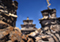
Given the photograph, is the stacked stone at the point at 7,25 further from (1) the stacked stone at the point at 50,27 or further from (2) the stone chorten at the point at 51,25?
(2) the stone chorten at the point at 51,25

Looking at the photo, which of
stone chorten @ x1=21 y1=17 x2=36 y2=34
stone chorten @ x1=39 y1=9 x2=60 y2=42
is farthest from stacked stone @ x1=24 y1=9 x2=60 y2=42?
stone chorten @ x1=21 y1=17 x2=36 y2=34

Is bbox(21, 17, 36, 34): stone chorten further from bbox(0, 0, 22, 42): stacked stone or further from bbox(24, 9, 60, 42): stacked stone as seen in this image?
A: bbox(0, 0, 22, 42): stacked stone

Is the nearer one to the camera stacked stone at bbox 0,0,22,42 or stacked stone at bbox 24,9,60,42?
stacked stone at bbox 0,0,22,42

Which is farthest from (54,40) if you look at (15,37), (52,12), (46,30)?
(15,37)

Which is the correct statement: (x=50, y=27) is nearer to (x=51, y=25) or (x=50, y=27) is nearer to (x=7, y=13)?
(x=51, y=25)

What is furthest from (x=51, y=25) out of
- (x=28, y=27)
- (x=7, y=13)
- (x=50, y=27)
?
(x=28, y=27)

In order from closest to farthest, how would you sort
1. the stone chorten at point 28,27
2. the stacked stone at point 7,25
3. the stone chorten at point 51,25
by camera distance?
the stacked stone at point 7,25 → the stone chorten at point 51,25 → the stone chorten at point 28,27

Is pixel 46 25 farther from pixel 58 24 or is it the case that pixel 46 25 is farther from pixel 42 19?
pixel 58 24

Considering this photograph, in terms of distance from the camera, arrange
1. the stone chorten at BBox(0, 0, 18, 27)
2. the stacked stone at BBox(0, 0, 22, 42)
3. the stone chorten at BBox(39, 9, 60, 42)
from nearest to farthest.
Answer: the stacked stone at BBox(0, 0, 22, 42) < the stone chorten at BBox(0, 0, 18, 27) < the stone chorten at BBox(39, 9, 60, 42)

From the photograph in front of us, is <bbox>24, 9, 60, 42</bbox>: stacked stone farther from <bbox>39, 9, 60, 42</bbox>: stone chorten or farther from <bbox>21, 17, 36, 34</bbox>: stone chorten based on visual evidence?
<bbox>21, 17, 36, 34</bbox>: stone chorten

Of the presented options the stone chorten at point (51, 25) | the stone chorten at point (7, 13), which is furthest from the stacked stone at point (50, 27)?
the stone chorten at point (7, 13)

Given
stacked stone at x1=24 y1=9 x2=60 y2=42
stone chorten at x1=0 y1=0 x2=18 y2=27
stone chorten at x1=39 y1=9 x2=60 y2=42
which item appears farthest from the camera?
stone chorten at x1=39 y1=9 x2=60 y2=42

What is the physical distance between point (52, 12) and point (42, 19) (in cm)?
294


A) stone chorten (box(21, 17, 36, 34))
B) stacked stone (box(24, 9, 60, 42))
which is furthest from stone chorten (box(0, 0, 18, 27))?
stone chorten (box(21, 17, 36, 34))
